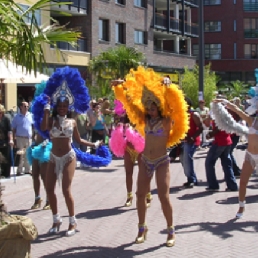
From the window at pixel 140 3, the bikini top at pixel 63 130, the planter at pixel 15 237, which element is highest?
the window at pixel 140 3

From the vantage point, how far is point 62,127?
7168 millimetres

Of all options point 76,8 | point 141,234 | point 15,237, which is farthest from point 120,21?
point 15,237

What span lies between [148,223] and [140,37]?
3106 cm

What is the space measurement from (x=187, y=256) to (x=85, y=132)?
378 inches

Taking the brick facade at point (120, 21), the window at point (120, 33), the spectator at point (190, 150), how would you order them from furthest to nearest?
the window at point (120, 33) < the brick facade at point (120, 21) < the spectator at point (190, 150)

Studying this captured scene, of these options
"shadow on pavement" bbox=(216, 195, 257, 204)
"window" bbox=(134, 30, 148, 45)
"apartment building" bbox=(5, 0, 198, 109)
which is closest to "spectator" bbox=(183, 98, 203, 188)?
"shadow on pavement" bbox=(216, 195, 257, 204)

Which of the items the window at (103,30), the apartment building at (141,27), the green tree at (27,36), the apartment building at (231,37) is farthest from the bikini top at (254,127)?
the apartment building at (231,37)

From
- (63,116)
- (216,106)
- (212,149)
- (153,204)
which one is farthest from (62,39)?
(212,149)

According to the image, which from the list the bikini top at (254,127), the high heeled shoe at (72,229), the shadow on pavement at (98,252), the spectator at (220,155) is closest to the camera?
the shadow on pavement at (98,252)

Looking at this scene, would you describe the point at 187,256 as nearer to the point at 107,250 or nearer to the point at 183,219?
the point at 107,250

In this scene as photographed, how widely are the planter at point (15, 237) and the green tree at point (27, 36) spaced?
1.64m

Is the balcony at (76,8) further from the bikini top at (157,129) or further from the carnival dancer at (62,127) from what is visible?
the bikini top at (157,129)

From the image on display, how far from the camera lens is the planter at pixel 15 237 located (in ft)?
16.2

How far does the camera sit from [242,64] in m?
62.0
